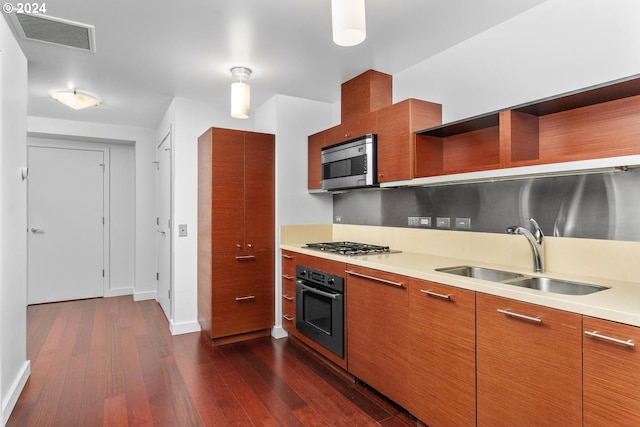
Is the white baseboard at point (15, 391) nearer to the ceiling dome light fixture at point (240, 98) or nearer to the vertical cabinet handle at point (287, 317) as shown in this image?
the vertical cabinet handle at point (287, 317)

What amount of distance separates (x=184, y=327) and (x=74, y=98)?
2.47m

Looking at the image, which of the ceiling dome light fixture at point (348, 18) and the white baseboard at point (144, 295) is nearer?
the ceiling dome light fixture at point (348, 18)

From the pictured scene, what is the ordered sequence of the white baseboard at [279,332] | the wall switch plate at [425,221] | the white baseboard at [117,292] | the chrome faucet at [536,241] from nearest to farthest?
the chrome faucet at [536,241] < the wall switch plate at [425,221] < the white baseboard at [279,332] < the white baseboard at [117,292]

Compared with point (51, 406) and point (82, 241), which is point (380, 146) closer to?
point (51, 406)

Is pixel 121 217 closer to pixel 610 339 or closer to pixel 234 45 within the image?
pixel 234 45

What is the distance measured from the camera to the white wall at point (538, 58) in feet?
5.74

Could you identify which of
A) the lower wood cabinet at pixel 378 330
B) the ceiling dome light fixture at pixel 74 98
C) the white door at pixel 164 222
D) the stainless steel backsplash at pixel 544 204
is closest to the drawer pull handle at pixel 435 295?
the lower wood cabinet at pixel 378 330

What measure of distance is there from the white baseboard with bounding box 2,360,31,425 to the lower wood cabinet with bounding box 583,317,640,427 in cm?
294

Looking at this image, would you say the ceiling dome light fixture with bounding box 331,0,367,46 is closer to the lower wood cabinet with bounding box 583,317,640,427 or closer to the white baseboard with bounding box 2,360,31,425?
the lower wood cabinet with bounding box 583,317,640,427

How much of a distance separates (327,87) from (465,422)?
2.83 meters

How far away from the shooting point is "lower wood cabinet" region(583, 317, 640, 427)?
3.83ft

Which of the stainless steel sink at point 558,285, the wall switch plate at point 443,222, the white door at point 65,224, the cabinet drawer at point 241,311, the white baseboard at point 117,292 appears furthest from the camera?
the white baseboard at point 117,292

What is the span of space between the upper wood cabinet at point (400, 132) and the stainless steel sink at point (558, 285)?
95 centimetres

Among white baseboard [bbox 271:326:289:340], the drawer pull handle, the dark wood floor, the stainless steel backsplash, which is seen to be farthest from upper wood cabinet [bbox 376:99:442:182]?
white baseboard [bbox 271:326:289:340]
